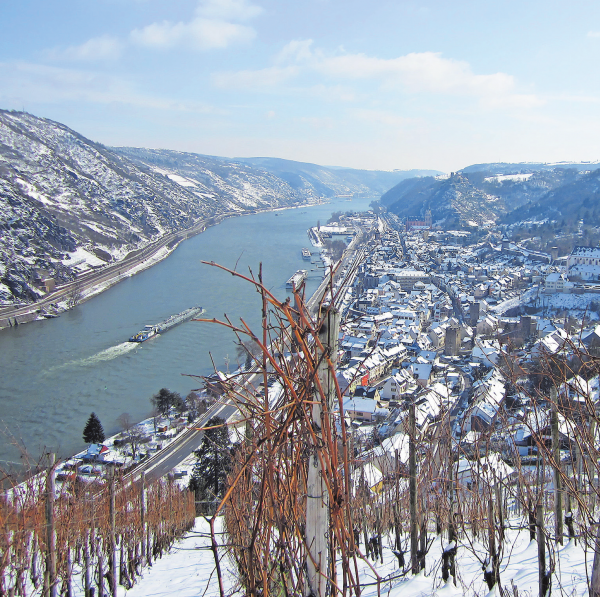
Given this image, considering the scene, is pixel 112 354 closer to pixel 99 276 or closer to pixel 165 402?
pixel 165 402

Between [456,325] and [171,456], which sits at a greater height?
[456,325]

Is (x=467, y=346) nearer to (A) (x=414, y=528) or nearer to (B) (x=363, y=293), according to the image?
(B) (x=363, y=293)

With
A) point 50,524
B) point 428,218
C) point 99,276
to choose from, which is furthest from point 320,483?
point 428,218

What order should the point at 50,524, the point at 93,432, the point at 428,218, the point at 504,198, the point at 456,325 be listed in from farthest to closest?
the point at 504,198
the point at 428,218
the point at 456,325
the point at 93,432
the point at 50,524

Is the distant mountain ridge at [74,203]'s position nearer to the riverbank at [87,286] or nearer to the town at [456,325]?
the riverbank at [87,286]

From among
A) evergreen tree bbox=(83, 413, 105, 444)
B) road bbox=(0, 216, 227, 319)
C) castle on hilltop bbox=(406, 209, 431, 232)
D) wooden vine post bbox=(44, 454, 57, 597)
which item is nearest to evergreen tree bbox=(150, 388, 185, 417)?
evergreen tree bbox=(83, 413, 105, 444)

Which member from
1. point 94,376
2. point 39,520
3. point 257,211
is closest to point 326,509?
point 39,520
